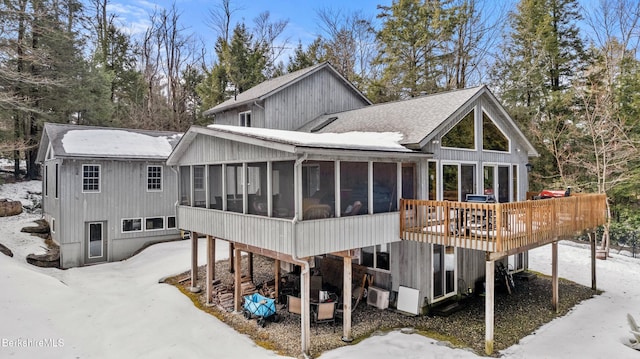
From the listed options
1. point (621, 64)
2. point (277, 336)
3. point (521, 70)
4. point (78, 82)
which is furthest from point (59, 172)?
point (621, 64)

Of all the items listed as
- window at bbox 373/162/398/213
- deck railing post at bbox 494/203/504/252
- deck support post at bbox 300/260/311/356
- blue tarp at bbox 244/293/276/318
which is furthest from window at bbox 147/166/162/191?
deck railing post at bbox 494/203/504/252

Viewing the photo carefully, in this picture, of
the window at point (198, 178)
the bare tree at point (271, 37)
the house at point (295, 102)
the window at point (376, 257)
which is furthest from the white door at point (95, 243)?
the bare tree at point (271, 37)

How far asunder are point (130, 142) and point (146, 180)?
216 cm

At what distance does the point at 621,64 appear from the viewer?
2036 centimetres

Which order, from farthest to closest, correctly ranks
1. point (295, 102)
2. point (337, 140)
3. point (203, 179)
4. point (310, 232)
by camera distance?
point (295, 102), point (203, 179), point (337, 140), point (310, 232)

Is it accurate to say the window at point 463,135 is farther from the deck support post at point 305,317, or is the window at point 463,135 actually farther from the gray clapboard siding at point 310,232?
the deck support post at point 305,317

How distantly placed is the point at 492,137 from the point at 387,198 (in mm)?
5036

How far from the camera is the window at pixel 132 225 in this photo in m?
16.7

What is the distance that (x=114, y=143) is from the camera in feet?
56.6

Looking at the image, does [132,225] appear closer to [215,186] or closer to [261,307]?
[215,186]

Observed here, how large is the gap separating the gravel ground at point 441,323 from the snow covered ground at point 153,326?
32cm

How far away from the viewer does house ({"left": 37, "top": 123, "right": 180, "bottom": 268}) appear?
15383mm

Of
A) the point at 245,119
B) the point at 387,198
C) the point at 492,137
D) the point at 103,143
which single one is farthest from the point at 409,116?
the point at 103,143

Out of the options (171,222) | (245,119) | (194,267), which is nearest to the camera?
(194,267)
